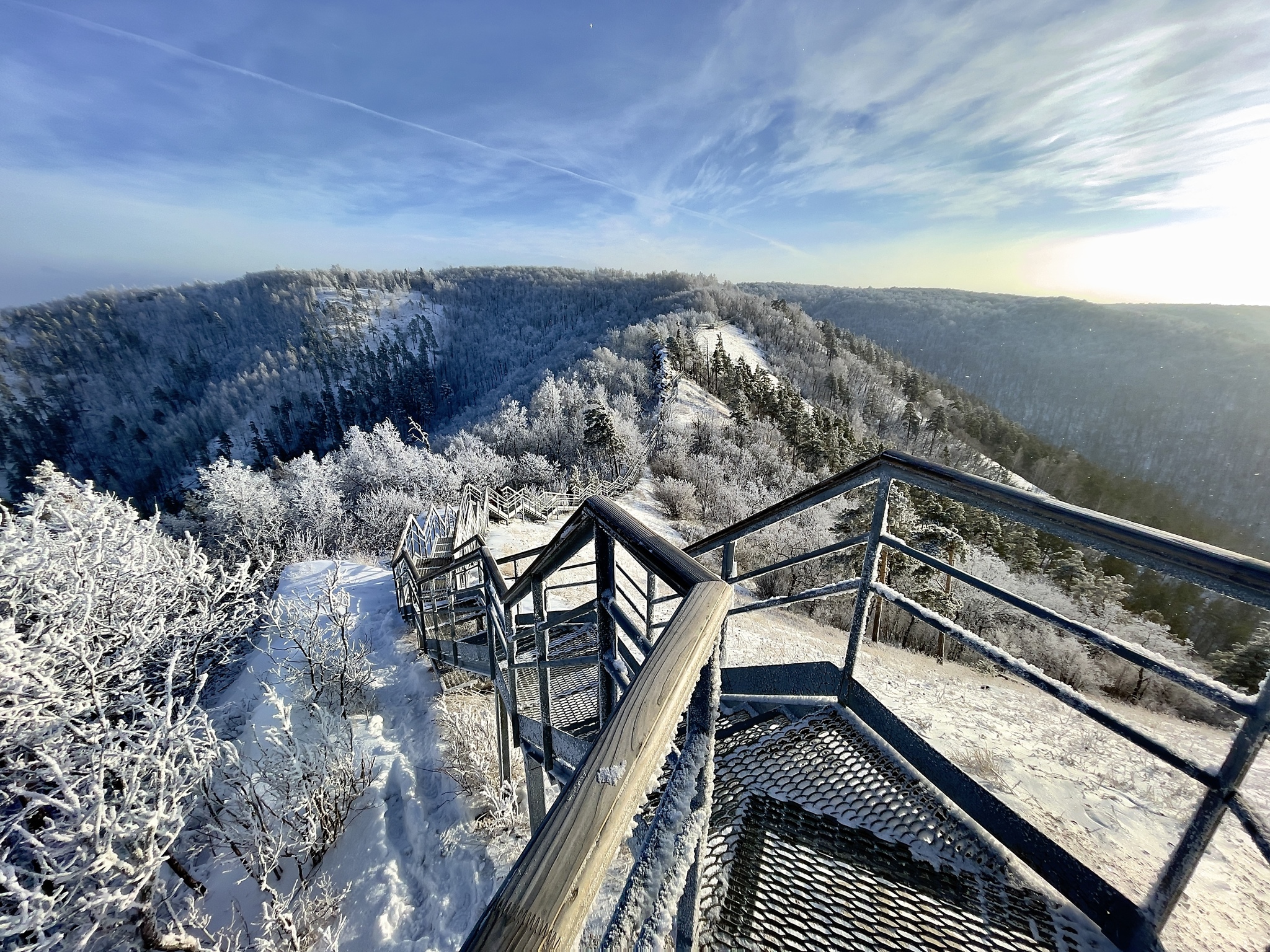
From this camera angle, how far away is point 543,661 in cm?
291

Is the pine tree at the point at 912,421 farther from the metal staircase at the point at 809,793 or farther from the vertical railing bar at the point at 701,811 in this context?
the vertical railing bar at the point at 701,811

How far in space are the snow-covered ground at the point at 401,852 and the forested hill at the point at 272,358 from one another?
188 feet

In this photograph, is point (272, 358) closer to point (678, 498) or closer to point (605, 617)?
point (678, 498)

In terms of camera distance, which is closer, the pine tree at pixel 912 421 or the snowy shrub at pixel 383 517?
the snowy shrub at pixel 383 517

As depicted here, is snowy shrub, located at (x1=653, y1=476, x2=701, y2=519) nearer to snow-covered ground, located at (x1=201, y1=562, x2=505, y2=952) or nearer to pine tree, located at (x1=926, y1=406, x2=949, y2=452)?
snow-covered ground, located at (x1=201, y1=562, x2=505, y2=952)

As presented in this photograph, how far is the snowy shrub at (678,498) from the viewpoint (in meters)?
23.0

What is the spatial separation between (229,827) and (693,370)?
45.9m

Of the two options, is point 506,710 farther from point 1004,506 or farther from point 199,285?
point 199,285

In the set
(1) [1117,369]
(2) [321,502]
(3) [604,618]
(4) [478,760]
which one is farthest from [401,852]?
(1) [1117,369]

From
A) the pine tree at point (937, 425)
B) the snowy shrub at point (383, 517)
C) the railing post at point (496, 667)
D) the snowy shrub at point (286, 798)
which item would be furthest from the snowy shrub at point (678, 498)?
the pine tree at point (937, 425)

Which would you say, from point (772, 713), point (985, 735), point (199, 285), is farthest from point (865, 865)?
point (199, 285)

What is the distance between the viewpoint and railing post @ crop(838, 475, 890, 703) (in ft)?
7.61

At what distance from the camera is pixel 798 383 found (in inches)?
2317

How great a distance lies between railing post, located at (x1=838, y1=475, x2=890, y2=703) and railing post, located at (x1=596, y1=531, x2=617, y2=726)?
1.08 metres
